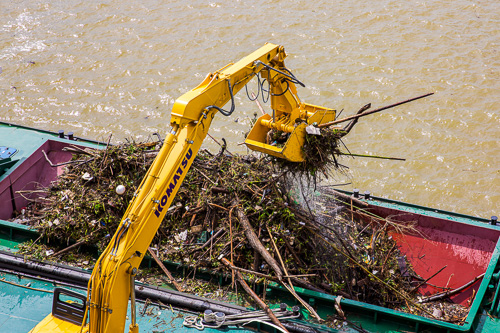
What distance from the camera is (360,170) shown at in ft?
46.7

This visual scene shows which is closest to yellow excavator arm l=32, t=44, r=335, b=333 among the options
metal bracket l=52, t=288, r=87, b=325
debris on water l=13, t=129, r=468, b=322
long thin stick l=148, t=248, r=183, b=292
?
metal bracket l=52, t=288, r=87, b=325

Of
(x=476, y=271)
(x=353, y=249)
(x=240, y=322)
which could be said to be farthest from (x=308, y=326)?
(x=476, y=271)

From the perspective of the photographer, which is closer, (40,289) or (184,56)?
(40,289)

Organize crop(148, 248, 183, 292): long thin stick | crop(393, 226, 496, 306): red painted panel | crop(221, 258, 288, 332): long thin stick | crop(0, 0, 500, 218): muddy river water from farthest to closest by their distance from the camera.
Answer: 1. crop(0, 0, 500, 218): muddy river water
2. crop(393, 226, 496, 306): red painted panel
3. crop(148, 248, 183, 292): long thin stick
4. crop(221, 258, 288, 332): long thin stick

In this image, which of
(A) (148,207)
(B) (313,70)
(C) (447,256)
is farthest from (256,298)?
(B) (313,70)

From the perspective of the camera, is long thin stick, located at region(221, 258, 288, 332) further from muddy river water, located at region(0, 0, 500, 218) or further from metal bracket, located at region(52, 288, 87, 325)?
muddy river water, located at region(0, 0, 500, 218)

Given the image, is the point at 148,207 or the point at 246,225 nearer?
the point at 148,207

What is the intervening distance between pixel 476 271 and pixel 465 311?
3.45 ft

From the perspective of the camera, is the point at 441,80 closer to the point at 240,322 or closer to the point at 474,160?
the point at 474,160

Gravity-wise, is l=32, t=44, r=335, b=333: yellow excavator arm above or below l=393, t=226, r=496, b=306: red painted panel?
above

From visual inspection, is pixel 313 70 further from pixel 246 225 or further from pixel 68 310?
pixel 68 310

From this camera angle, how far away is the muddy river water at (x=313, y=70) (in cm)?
1439

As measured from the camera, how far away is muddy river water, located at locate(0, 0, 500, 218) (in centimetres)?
1439

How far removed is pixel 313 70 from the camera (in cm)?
1748
